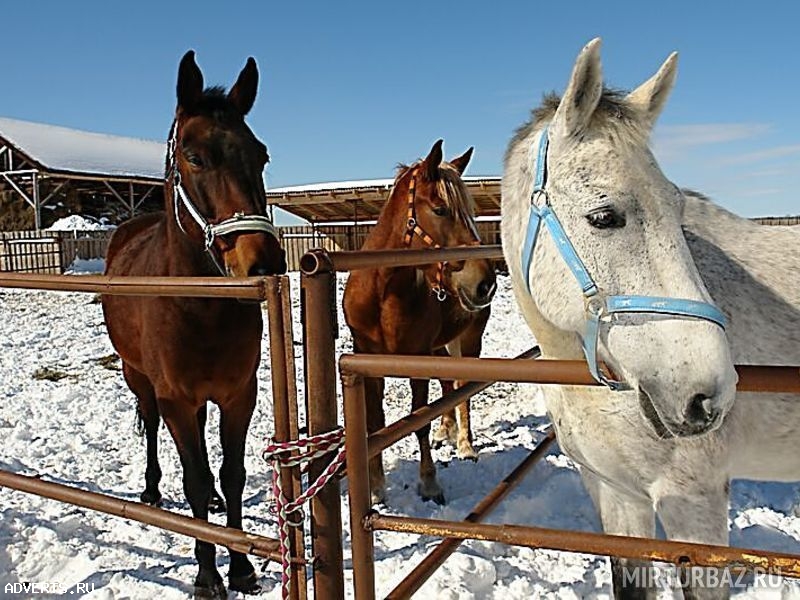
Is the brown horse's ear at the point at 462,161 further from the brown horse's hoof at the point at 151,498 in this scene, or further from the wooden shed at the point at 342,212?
the wooden shed at the point at 342,212

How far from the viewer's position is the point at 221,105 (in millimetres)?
2646

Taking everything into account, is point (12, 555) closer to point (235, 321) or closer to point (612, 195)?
point (235, 321)

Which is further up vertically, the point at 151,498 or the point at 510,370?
the point at 510,370

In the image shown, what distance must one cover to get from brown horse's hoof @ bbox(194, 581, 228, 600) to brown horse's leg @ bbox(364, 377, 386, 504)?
121 centimetres

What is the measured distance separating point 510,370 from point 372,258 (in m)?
0.75

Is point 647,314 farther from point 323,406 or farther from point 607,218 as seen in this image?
point 323,406

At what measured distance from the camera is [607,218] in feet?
4.79

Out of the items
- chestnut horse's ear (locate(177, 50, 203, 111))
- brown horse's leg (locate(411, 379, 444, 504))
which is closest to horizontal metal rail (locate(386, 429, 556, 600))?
brown horse's leg (locate(411, 379, 444, 504))

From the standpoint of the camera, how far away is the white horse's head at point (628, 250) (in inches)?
50.6

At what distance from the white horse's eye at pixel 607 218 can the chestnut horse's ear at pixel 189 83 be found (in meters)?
1.87

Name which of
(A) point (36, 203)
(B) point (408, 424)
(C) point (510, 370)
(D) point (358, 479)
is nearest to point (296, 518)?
(D) point (358, 479)

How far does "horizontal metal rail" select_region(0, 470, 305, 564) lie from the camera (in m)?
1.72

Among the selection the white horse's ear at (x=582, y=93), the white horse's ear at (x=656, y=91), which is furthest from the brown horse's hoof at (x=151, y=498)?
the white horse's ear at (x=656, y=91)

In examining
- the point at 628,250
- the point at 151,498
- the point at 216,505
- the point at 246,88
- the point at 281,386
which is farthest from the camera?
the point at 151,498
